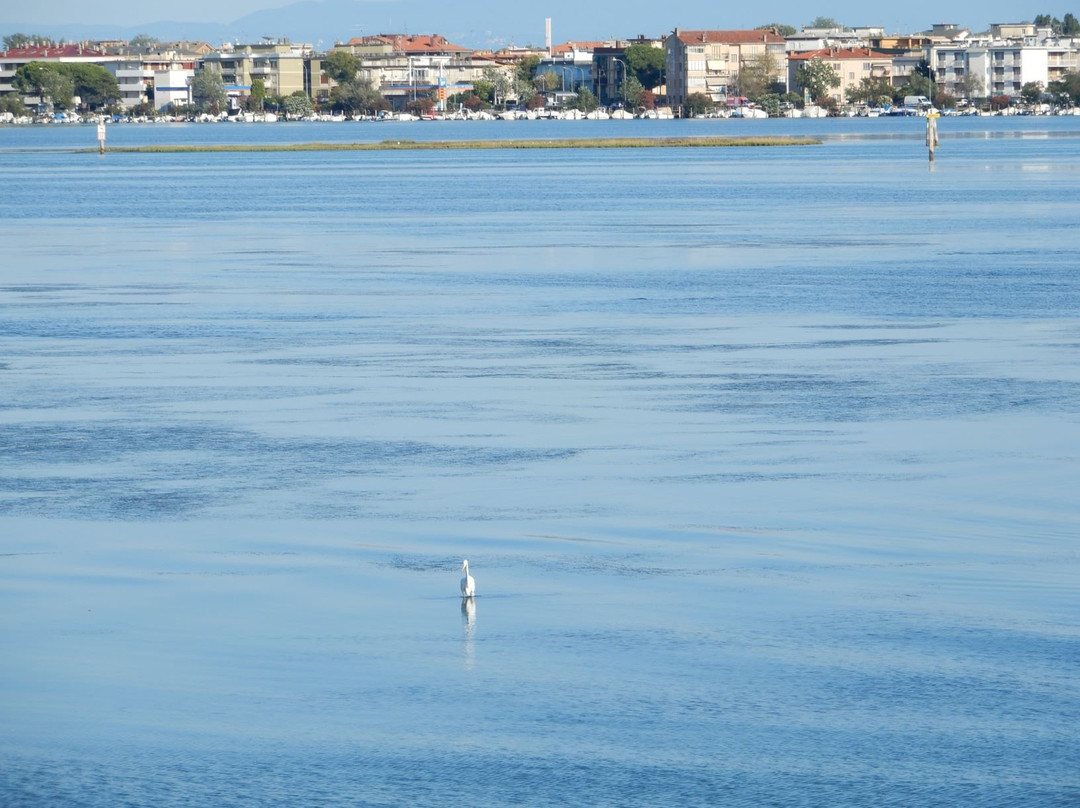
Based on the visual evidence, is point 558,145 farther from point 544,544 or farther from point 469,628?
point 469,628

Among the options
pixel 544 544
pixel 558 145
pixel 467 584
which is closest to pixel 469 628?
pixel 467 584

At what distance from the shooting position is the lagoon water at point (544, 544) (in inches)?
318

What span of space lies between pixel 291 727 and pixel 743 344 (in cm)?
1259

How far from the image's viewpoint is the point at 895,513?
12.2 meters

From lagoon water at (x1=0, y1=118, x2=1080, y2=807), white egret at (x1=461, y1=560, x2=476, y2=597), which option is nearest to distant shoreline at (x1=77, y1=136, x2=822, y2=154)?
lagoon water at (x1=0, y1=118, x2=1080, y2=807)

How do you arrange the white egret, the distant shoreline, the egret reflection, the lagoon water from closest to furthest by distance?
1. the lagoon water
2. the egret reflection
3. the white egret
4. the distant shoreline

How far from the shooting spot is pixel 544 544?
11.6 m

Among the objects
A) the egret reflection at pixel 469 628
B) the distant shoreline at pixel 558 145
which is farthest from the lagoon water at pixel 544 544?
the distant shoreline at pixel 558 145

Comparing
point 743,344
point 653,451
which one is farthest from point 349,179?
point 653,451

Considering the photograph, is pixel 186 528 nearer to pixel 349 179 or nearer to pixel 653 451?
pixel 653 451

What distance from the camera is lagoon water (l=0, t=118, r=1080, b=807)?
8070mm

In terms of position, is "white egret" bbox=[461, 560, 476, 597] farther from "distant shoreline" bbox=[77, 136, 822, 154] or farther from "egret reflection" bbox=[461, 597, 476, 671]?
"distant shoreline" bbox=[77, 136, 822, 154]

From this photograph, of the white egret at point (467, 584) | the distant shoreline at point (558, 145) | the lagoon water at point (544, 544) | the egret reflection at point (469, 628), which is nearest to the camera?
the lagoon water at point (544, 544)

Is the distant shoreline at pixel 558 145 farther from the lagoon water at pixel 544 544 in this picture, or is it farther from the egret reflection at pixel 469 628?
the egret reflection at pixel 469 628
